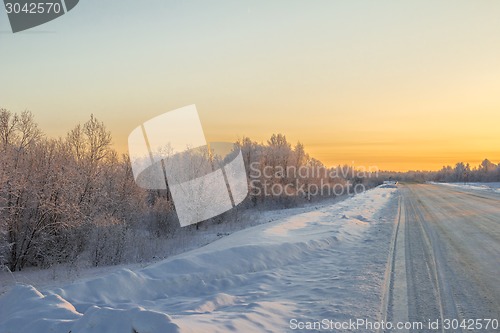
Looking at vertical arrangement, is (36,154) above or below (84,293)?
above

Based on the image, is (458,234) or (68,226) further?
(68,226)

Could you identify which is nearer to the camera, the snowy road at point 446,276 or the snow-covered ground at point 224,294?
the snow-covered ground at point 224,294

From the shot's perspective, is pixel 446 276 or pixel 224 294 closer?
pixel 224 294

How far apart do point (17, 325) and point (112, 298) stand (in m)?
2.10

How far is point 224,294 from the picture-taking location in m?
7.21

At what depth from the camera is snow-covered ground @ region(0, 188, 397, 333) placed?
17.4 ft

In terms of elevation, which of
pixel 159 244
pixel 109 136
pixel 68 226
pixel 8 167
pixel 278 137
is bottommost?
pixel 159 244

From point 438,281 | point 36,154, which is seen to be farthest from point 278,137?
point 438,281

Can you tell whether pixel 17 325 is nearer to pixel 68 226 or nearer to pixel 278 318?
pixel 278 318

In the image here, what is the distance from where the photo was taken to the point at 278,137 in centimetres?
6531

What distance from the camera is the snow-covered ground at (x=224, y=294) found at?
5312 millimetres

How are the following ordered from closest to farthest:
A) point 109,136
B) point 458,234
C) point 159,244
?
point 458,234 < point 159,244 < point 109,136

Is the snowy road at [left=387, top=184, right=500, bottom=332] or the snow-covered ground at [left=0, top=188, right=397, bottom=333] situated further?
the snowy road at [left=387, top=184, right=500, bottom=332]

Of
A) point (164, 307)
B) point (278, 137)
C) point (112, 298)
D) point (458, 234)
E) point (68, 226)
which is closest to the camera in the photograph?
point (164, 307)
